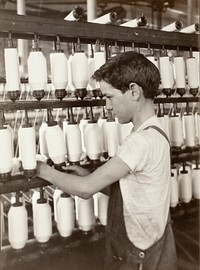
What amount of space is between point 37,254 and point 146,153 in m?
0.82

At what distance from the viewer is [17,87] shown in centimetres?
139

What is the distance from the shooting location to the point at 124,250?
56.0 inches

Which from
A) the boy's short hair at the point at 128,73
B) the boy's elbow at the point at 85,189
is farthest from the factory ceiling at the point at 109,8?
the boy's elbow at the point at 85,189

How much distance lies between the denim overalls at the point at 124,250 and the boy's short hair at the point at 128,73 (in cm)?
37

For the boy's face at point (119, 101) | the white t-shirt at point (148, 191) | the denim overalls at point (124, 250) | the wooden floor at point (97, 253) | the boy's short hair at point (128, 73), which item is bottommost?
the wooden floor at point (97, 253)

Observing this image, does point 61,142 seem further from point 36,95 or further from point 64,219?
point 64,219

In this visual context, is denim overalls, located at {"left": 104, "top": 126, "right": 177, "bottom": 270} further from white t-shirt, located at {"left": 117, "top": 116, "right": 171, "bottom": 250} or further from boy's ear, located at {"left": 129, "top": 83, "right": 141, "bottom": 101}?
boy's ear, located at {"left": 129, "top": 83, "right": 141, "bottom": 101}

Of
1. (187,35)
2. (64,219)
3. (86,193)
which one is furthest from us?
(187,35)

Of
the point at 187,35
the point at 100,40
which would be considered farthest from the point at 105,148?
the point at 187,35

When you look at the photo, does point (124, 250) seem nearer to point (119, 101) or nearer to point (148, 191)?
point (148, 191)

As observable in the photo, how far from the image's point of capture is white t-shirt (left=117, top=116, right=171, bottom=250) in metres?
1.35

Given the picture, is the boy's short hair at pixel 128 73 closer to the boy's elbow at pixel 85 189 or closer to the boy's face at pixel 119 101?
the boy's face at pixel 119 101

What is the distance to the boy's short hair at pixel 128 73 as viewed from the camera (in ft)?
4.49

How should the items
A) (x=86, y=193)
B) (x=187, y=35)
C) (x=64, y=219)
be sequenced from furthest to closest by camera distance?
(x=187, y=35), (x=64, y=219), (x=86, y=193)
